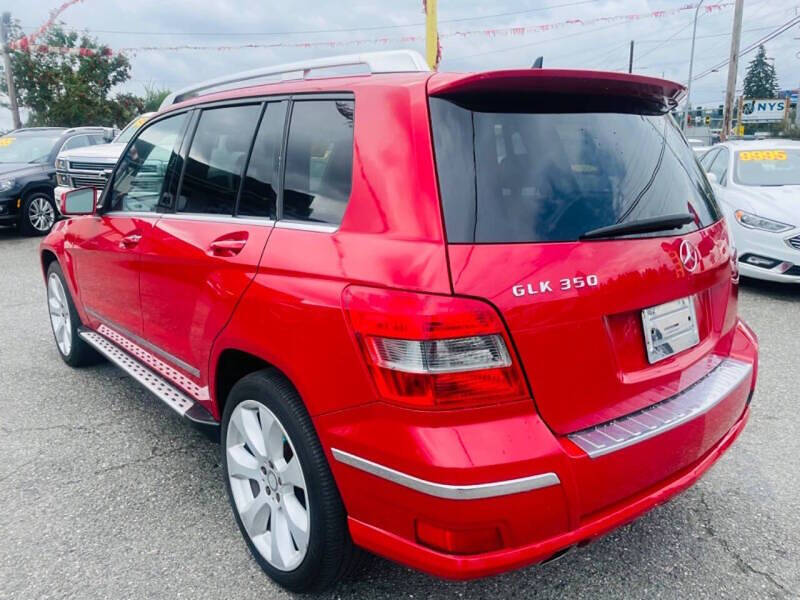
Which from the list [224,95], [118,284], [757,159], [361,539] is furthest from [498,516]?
Answer: [757,159]

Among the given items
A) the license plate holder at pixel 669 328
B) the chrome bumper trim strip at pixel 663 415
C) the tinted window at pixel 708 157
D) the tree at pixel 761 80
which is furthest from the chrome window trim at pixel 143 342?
the tree at pixel 761 80

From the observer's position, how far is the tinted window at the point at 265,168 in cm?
244

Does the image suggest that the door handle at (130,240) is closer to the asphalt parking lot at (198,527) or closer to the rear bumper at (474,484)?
the asphalt parking lot at (198,527)

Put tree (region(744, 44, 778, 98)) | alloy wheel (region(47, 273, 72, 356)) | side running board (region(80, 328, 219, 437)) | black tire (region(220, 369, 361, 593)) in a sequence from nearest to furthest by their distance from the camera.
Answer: black tire (region(220, 369, 361, 593))
side running board (region(80, 328, 219, 437))
alloy wheel (region(47, 273, 72, 356))
tree (region(744, 44, 778, 98))

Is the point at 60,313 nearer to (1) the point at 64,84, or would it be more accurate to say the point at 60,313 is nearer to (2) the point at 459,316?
(2) the point at 459,316

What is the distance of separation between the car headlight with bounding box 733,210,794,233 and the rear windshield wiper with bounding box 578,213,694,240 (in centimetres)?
499

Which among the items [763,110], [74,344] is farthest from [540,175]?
[763,110]

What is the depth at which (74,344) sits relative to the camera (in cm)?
462

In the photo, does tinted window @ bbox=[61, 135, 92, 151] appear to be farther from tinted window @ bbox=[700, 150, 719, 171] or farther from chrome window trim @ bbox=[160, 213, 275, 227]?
tinted window @ bbox=[700, 150, 719, 171]

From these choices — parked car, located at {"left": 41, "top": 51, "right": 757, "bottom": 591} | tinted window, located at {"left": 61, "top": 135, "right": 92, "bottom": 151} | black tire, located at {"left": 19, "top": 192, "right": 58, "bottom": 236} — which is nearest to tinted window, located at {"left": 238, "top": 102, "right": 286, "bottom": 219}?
parked car, located at {"left": 41, "top": 51, "right": 757, "bottom": 591}

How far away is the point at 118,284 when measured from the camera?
3.57 metres

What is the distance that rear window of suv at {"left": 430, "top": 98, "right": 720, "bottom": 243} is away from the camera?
6.03 feet

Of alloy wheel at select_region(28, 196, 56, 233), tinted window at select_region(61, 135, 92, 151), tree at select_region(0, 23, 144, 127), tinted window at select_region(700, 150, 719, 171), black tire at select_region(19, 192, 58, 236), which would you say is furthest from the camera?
tree at select_region(0, 23, 144, 127)

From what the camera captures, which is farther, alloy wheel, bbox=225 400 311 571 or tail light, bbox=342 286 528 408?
alloy wheel, bbox=225 400 311 571
